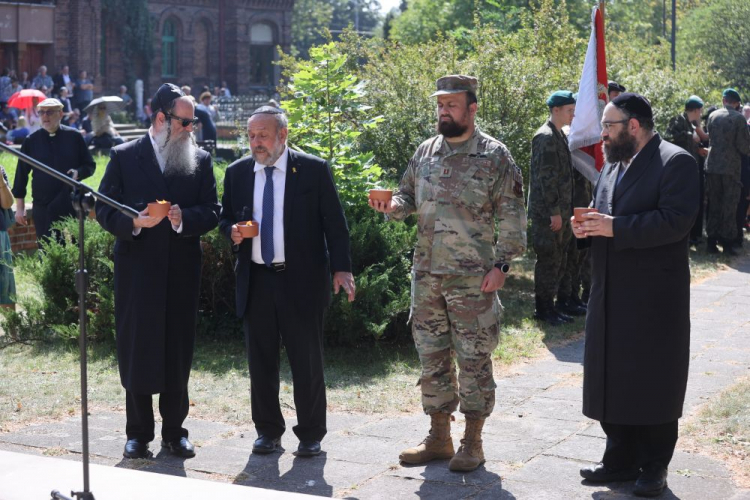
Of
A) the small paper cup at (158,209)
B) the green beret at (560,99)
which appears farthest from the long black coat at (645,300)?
the green beret at (560,99)

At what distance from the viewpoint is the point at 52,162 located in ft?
34.8

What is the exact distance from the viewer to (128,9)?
44.8m

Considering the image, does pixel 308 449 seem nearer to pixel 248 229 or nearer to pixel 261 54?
pixel 248 229

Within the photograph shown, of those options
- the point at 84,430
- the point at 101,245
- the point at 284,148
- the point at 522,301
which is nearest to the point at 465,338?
the point at 284,148

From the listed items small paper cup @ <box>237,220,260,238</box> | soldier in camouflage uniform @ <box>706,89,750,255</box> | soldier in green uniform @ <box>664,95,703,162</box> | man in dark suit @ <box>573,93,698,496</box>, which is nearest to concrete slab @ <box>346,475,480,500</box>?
man in dark suit @ <box>573,93,698,496</box>

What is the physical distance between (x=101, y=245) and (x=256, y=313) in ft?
11.8

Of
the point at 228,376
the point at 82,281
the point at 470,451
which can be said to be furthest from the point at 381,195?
the point at 228,376

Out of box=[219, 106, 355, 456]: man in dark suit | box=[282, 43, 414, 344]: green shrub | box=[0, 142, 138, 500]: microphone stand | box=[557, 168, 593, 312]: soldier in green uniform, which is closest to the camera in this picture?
box=[0, 142, 138, 500]: microphone stand

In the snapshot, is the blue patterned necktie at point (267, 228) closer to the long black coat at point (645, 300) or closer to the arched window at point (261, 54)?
the long black coat at point (645, 300)

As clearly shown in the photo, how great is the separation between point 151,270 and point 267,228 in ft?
2.37

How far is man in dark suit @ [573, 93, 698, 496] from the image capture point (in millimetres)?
5230

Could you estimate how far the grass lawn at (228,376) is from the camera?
7.12 metres

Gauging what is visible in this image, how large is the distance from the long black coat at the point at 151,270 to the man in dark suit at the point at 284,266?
0.93 ft

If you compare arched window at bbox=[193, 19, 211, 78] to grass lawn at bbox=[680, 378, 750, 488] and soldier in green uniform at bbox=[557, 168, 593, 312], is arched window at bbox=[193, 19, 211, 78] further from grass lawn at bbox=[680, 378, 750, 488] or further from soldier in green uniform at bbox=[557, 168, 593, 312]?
grass lawn at bbox=[680, 378, 750, 488]
